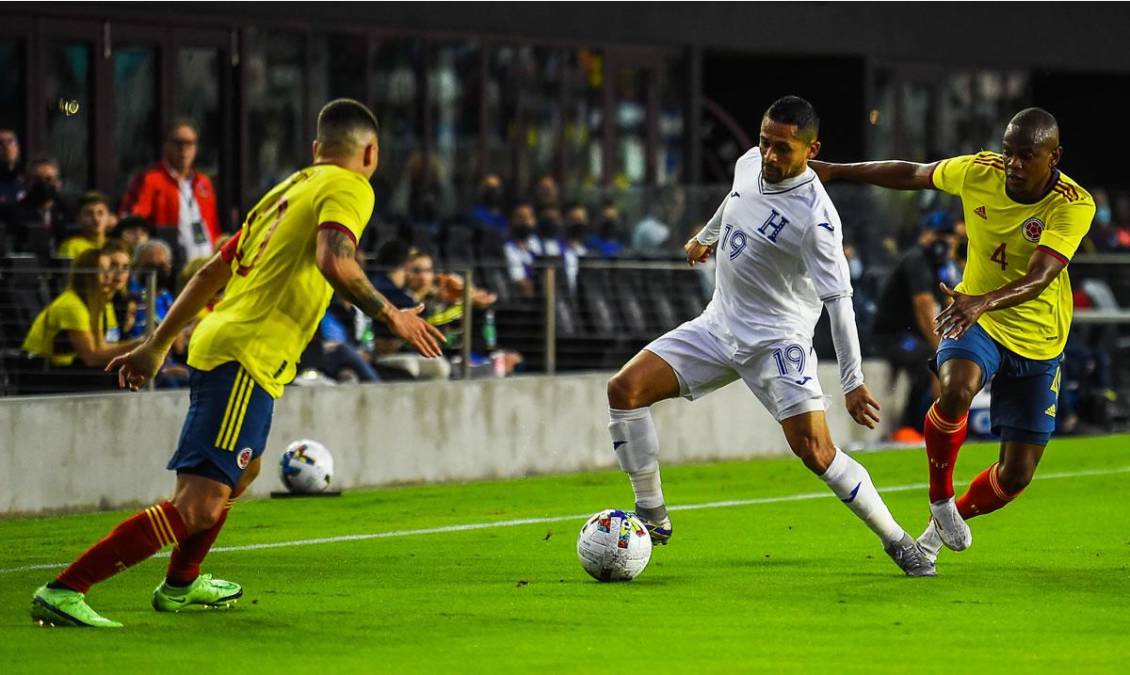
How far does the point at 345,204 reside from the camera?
782 centimetres

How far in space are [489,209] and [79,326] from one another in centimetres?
817

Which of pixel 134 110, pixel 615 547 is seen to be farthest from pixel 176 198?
pixel 615 547

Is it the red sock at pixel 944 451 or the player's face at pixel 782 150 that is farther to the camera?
the red sock at pixel 944 451

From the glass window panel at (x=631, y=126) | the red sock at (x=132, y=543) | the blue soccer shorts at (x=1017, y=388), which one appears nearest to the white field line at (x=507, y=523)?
the red sock at (x=132, y=543)

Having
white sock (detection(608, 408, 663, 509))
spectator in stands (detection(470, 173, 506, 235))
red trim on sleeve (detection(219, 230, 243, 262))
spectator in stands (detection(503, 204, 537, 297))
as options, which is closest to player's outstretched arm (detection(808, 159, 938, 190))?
white sock (detection(608, 408, 663, 509))

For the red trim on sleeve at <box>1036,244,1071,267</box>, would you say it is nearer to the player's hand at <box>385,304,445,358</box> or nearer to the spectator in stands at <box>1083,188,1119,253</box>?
the player's hand at <box>385,304,445,358</box>

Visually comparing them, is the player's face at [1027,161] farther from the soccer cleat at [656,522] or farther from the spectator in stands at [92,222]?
the spectator in stands at [92,222]

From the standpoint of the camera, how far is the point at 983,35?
104 feet

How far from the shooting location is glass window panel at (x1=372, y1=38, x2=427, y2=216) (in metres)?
23.2

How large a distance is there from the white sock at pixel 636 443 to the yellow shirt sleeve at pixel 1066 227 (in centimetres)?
204

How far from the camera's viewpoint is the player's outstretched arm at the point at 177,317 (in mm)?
8078

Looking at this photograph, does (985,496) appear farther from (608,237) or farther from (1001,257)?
(608,237)

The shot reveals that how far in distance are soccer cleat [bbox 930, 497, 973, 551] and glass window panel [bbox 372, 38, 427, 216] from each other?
1374cm

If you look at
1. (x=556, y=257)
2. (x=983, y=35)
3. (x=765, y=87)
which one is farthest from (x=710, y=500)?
(x=983, y=35)
